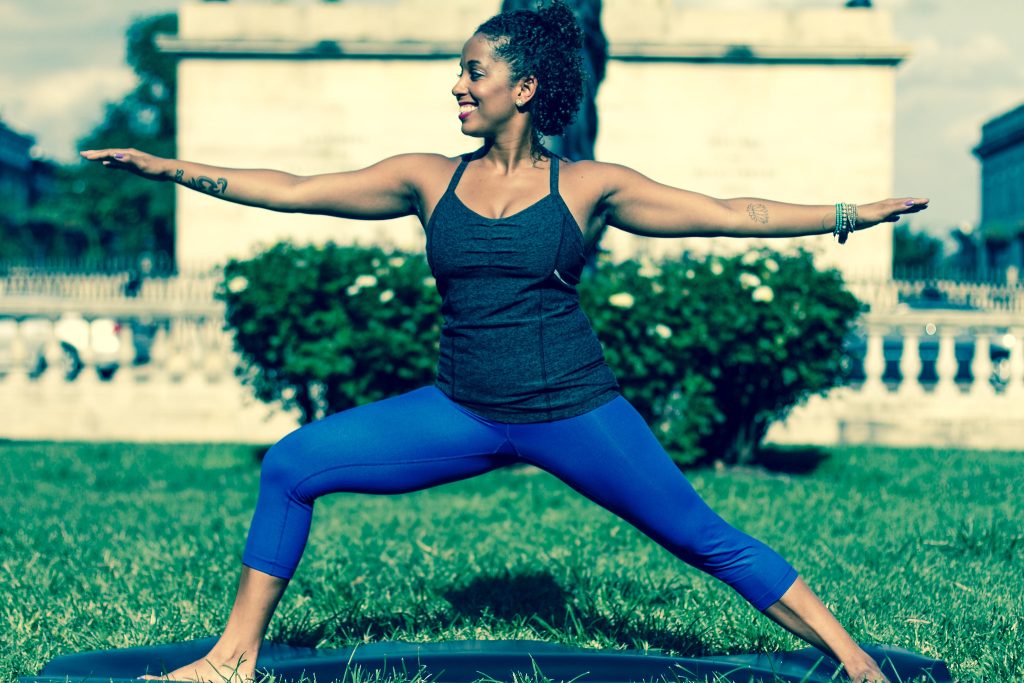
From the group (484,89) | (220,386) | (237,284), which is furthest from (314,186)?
(220,386)

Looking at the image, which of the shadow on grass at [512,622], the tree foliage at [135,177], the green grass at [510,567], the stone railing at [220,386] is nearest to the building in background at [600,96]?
the stone railing at [220,386]

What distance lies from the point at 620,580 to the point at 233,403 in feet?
27.5

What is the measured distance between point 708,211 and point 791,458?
7.47 metres

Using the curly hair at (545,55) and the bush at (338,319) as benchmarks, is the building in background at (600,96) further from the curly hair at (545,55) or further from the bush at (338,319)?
the curly hair at (545,55)

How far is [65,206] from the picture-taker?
191ft

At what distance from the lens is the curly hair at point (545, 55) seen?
349 cm

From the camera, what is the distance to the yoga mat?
3762 millimetres

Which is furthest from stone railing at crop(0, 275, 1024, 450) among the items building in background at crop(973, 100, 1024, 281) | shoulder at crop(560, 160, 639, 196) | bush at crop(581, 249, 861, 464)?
building in background at crop(973, 100, 1024, 281)

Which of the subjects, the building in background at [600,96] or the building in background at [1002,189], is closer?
the building in background at [600,96]

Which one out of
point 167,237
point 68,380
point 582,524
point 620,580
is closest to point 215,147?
point 68,380

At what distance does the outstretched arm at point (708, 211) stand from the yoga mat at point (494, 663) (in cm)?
127

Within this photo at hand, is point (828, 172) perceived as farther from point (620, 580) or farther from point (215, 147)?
point (620, 580)

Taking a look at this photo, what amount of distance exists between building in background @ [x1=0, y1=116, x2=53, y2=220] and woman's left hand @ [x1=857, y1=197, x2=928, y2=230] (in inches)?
2903

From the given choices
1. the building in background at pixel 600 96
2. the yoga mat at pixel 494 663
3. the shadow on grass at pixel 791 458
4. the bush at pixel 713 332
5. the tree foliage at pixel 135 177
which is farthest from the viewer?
the tree foliage at pixel 135 177
